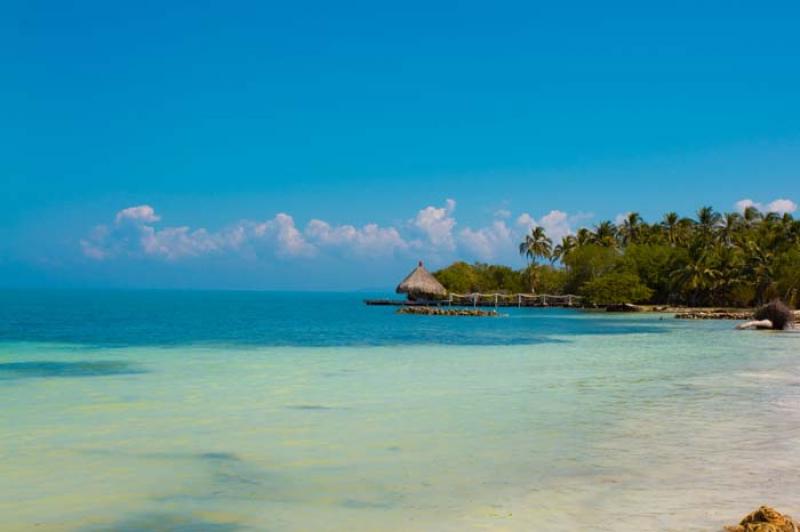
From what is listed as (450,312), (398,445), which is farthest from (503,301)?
(398,445)

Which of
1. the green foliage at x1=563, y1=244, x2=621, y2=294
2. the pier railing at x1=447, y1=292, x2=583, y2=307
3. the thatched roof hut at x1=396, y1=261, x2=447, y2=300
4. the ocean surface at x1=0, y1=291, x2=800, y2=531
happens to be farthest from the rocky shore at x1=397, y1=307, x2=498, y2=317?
the ocean surface at x1=0, y1=291, x2=800, y2=531

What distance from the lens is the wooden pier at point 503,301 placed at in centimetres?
7212

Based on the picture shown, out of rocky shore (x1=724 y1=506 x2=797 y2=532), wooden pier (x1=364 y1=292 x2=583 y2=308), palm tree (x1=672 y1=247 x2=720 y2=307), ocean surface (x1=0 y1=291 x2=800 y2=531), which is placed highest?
palm tree (x1=672 y1=247 x2=720 y2=307)

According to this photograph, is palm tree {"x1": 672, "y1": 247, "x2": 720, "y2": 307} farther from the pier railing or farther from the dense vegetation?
the pier railing

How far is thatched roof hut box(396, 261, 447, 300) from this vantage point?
237 ft

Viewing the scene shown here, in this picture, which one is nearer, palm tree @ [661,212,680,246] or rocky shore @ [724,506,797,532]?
rocky shore @ [724,506,797,532]

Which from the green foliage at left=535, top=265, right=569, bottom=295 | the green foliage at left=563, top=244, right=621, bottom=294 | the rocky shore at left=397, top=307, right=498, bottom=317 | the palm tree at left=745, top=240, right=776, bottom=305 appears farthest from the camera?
the green foliage at left=535, top=265, right=569, bottom=295

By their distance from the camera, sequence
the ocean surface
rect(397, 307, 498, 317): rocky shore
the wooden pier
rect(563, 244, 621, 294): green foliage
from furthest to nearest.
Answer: the wooden pier, rect(563, 244, 621, 294): green foliage, rect(397, 307, 498, 317): rocky shore, the ocean surface

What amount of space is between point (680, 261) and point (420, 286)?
76.7 feet

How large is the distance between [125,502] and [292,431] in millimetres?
3753

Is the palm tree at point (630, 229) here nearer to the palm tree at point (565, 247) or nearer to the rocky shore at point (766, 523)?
the palm tree at point (565, 247)

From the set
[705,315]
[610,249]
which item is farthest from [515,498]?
[610,249]

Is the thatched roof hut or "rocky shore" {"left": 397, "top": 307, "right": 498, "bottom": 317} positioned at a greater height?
the thatched roof hut

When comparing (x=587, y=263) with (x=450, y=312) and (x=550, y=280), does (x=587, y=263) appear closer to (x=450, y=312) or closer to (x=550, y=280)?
(x=550, y=280)
